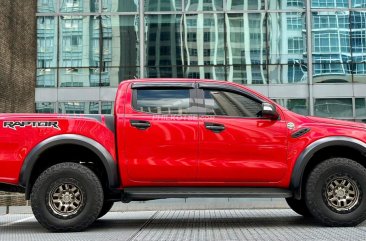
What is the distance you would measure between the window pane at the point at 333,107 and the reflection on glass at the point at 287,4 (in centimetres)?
371

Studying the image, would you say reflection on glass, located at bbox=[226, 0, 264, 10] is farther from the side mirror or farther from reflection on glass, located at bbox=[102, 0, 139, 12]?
the side mirror

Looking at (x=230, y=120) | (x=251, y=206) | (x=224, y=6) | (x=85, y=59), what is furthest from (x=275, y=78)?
(x=230, y=120)

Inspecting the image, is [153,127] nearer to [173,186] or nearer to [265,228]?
[173,186]

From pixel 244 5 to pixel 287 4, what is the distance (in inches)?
65.7

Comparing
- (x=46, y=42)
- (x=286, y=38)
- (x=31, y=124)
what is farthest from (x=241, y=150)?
(x=46, y=42)

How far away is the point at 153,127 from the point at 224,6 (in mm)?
14152

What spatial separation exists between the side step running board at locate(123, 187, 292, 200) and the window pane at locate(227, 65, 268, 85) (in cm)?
1318

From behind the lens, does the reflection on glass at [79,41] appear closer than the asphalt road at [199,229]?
No

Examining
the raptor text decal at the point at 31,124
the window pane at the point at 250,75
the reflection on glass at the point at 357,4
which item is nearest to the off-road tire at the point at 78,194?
the raptor text decal at the point at 31,124

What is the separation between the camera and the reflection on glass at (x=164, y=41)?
1928 centimetres

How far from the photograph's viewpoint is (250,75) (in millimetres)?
19344

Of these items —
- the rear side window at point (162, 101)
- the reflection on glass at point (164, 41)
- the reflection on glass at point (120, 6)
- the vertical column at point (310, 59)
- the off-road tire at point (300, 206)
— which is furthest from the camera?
the reflection on glass at point (120, 6)

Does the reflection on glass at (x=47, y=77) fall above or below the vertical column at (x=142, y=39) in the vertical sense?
below

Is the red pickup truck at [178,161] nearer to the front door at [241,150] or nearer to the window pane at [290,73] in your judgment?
the front door at [241,150]
